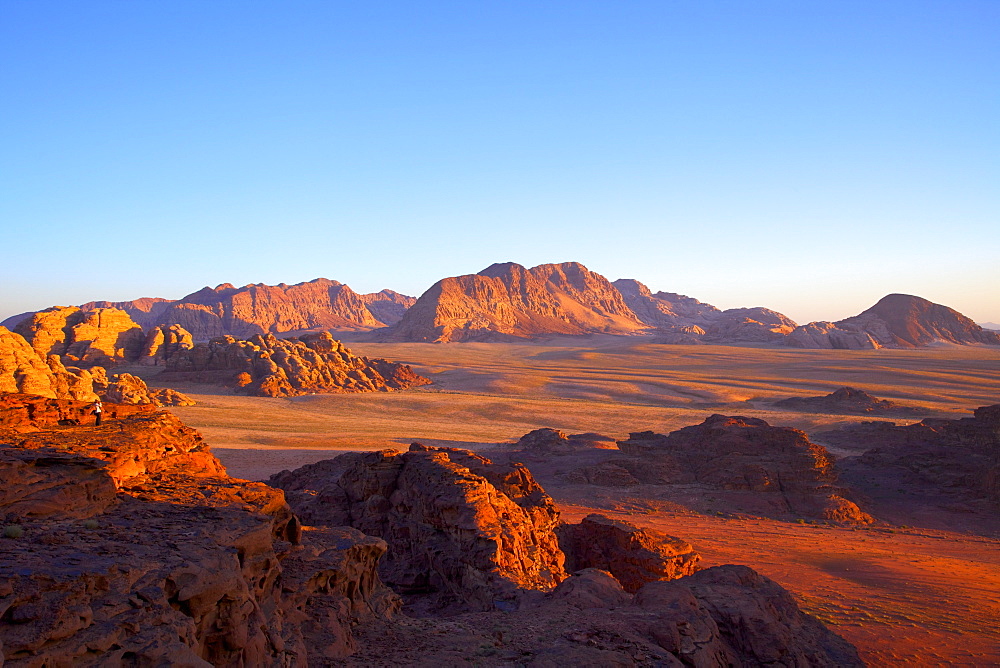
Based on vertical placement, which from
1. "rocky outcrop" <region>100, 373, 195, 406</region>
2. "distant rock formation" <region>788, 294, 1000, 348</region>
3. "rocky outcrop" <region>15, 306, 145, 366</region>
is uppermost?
"distant rock formation" <region>788, 294, 1000, 348</region>

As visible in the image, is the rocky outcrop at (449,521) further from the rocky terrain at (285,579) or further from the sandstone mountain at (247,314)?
the sandstone mountain at (247,314)

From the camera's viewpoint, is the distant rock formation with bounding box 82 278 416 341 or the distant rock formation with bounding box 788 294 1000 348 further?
the distant rock formation with bounding box 82 278 416 341

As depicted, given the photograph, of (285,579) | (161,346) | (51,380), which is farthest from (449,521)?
(161,346)

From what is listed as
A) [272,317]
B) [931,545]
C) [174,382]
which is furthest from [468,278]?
[931,545]

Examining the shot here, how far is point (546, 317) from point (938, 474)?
13921cm

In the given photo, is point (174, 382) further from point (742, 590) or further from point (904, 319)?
point (904, 319)

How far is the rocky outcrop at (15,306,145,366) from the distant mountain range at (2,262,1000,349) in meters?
68.5

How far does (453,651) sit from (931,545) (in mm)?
15460

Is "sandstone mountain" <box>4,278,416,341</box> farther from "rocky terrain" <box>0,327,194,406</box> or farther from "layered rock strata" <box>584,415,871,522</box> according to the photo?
"layered rock strata" <box>584,415,871,522</box>

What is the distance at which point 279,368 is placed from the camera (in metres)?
52.8

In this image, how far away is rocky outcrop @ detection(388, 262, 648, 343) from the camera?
5261 inches

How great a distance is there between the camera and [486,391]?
197ft

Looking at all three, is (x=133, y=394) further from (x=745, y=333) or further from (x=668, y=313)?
(x=668, y=313)

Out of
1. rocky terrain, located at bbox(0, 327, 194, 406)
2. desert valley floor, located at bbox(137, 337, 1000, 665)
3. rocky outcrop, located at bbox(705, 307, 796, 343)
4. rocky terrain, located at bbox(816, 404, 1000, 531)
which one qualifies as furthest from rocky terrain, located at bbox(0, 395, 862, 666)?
rocky outcrop, located at bbox(705, 307, 796, 343)
